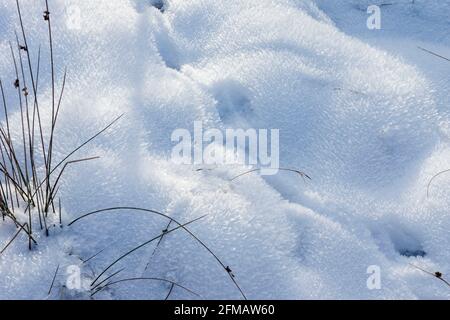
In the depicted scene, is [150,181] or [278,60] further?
[278,60]

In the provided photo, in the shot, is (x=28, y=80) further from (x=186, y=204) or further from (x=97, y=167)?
(x=186, y=204)

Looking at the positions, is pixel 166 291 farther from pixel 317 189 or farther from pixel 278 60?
pixel 278 60

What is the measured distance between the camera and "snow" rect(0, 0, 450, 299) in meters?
1.31

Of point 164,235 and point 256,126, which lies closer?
point 164,235

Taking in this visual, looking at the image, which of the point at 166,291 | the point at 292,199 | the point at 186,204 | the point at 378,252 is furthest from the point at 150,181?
the point at 378,252

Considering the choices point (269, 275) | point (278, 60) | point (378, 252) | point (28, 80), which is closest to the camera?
point (269, 275)

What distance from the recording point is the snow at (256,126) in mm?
1306

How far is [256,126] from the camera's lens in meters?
1.71

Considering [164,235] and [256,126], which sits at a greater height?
[256,126]
